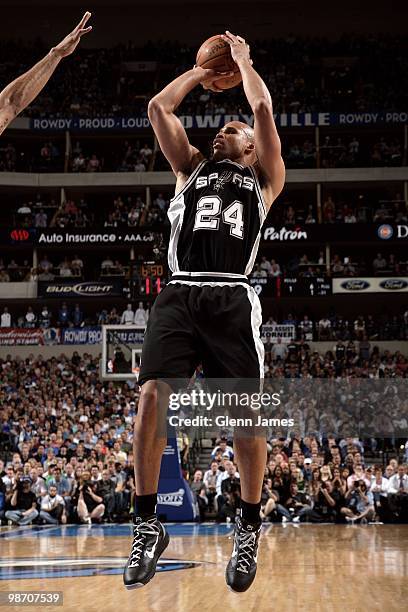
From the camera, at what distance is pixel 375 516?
17.8 m

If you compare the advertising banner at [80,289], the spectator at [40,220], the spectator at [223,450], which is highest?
the spectator at [40,220]

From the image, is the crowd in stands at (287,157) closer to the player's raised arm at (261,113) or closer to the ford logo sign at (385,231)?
the ford logo sign at (385,231)

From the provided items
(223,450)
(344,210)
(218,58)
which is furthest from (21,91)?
(344,210)

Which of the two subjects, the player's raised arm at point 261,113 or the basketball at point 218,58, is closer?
the player's raised arm at point 261,113

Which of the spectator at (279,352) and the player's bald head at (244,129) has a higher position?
the player's bald head at (244,129)

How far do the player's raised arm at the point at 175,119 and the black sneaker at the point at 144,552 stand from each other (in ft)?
7.21

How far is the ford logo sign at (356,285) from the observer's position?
102ft

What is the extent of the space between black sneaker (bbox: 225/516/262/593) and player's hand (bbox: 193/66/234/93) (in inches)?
110

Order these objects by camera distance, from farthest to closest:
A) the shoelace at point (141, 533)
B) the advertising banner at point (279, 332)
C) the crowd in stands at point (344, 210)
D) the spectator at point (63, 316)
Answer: the crowd in stands at point (344, 210)
the spectator at point (63, 316)
the advertising banner at point (279, 332)
the shoelace at point (141, 533)

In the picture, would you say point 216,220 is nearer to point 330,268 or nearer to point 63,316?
point 330,268

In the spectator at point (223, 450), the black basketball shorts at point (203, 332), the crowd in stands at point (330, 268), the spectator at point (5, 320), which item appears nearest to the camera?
the black basketball shorts at point (203, 332)

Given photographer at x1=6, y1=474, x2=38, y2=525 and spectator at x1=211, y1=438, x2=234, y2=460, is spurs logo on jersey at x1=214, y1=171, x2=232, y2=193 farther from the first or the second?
photographer at x1=6, y1=474, x2=38, y2=525

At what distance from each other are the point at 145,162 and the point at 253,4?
974cm

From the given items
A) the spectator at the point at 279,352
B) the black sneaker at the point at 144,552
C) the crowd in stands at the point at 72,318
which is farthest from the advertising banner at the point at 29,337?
the black sneaker at the point at 144,552
